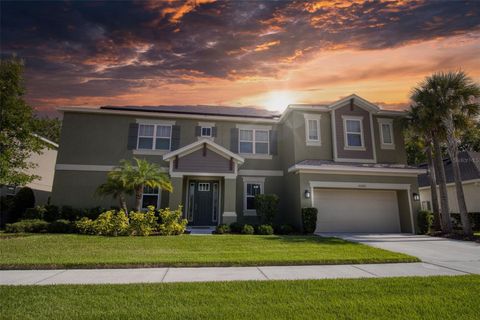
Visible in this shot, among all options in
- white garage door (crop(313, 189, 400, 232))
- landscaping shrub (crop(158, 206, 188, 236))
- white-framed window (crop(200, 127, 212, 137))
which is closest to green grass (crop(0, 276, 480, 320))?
landscaping shrub (crop(158, 206, 188, 236))

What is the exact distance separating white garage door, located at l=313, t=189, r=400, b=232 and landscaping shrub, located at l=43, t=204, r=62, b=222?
44.5 feet

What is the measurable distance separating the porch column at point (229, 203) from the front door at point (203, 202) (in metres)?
1.90

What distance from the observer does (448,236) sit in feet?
40.3

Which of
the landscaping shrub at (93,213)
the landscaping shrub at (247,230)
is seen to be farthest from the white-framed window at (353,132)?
the landscaping shrub at (93,213)

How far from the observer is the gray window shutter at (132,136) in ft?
51.2

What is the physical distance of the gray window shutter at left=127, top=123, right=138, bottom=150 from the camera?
51.2 ft

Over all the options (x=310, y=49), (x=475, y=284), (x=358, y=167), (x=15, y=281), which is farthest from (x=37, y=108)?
(x=475, y=284)

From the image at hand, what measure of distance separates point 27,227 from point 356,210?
629 inches

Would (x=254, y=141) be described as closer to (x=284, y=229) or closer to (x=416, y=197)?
(x=284, y=229)

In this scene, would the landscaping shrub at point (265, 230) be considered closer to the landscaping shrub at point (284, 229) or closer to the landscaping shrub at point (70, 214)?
the landscaping shrub at point (284, 229)

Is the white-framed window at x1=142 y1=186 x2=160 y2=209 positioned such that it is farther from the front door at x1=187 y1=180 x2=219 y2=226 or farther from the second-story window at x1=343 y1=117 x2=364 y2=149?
the second-story window at x1=343 y1=117 x2=364 y2=149

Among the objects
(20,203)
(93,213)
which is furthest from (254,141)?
(20,203)

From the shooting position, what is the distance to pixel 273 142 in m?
16.6

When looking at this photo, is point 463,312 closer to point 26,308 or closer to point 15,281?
point 26,308
